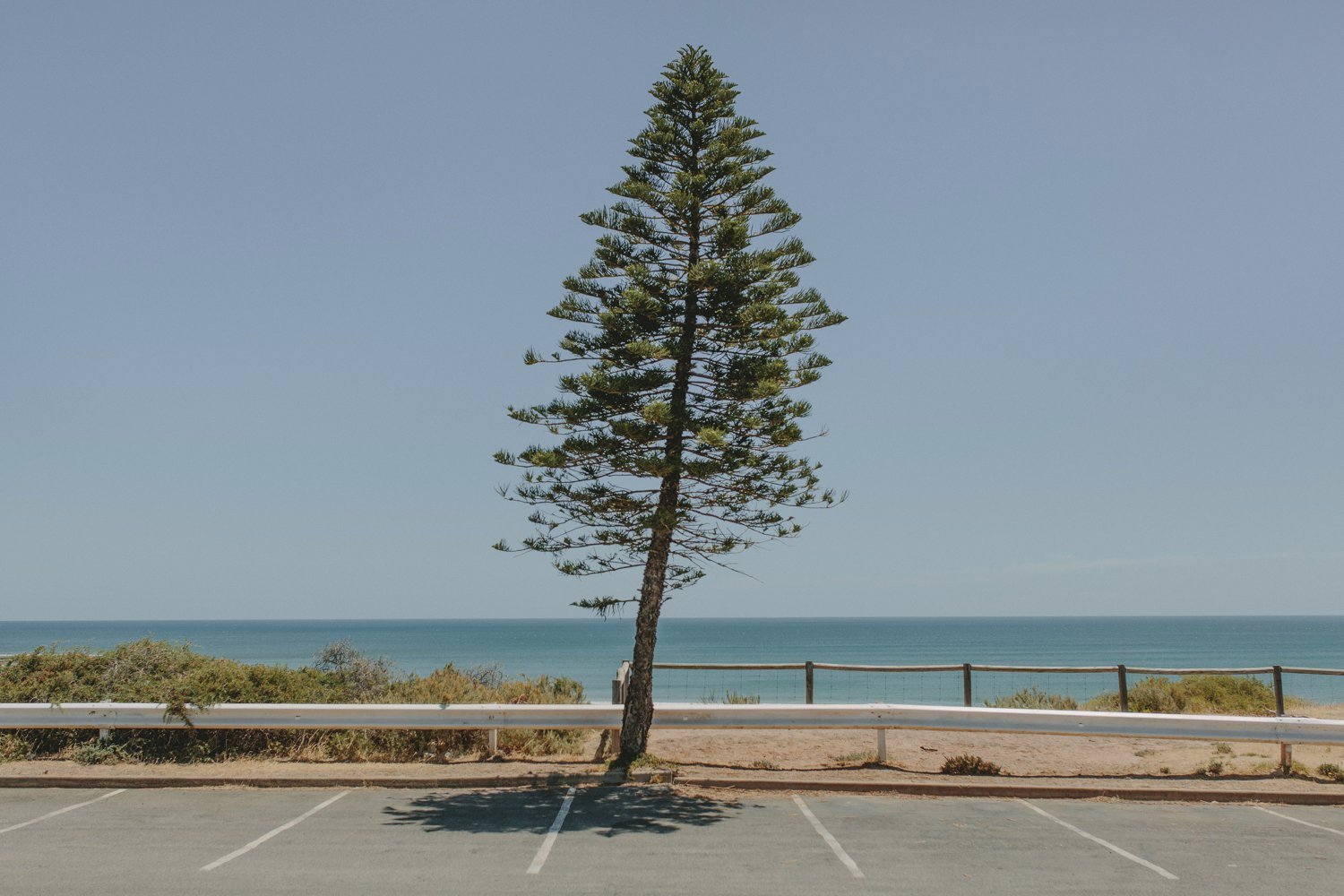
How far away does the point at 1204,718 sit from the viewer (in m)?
12.2

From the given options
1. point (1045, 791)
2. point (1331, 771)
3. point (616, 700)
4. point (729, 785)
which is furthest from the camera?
point (616, 700)

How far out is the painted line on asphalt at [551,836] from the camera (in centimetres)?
825

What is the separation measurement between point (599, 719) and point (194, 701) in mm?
5433

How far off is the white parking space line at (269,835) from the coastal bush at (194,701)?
2.21m

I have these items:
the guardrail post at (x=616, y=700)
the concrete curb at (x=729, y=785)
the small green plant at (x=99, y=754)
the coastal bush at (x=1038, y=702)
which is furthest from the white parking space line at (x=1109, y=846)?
the small green plant at (x=99, y=754)

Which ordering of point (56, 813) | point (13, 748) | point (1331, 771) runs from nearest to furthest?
point (56, 813)
point (1331, 771)
point (13, 748)

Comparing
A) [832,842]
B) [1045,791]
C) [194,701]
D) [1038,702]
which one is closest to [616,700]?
[832,842]

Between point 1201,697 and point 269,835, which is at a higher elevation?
point 1201,697

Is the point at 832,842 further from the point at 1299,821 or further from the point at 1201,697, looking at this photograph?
the point at 1201,697

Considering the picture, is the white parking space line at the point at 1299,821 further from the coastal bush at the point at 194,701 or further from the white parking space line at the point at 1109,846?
the coastal bush at the point at 194,701

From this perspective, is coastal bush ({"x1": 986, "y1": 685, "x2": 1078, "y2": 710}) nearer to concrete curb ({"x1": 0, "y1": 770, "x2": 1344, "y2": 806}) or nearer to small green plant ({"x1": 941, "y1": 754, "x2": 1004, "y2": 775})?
small green plant ({"x1": 941, "y1": 754, "x2": 1004, "y2": 775})

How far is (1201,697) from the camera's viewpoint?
2044 cm

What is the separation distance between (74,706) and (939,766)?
11767 millimetres

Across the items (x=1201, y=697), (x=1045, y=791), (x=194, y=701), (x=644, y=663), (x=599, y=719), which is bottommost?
(x=1045, y=791)
